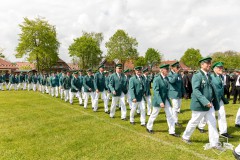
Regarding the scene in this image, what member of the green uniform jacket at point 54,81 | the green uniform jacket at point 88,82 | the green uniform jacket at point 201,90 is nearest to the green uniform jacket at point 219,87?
the green uniform jacket at point 201,90

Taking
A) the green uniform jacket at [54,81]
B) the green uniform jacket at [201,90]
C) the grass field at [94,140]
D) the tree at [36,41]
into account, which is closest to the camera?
the grass field at [94,140]

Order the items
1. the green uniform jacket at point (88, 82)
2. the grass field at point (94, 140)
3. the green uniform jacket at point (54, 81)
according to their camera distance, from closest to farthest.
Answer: the grass field at point (94, 140) < the green uniform jacket at point (88, 82) < the green uniform jacket at point (54, 81)

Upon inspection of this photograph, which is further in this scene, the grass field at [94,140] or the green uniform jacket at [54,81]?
the green uniform jacket at [54,81]

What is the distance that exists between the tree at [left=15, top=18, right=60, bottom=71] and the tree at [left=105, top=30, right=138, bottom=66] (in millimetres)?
22906

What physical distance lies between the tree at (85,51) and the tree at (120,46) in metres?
6.71

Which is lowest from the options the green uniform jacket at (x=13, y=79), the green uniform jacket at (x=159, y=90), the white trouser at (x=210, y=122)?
the white trouser at (x=210, y=122)

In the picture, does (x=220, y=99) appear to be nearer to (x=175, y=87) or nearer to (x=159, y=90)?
(x=159, y=90)

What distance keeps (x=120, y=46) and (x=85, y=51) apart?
1253 centimetres

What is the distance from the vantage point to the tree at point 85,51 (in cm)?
7381

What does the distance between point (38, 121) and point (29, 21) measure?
151 feet

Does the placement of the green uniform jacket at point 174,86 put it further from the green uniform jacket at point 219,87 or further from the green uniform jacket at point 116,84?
the green uniform jacket at point 116,84

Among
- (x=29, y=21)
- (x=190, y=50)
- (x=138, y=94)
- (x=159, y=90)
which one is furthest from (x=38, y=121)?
(x=190, y=50)

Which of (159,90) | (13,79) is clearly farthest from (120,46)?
(159,90)

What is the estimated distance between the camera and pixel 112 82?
10.3 meters
